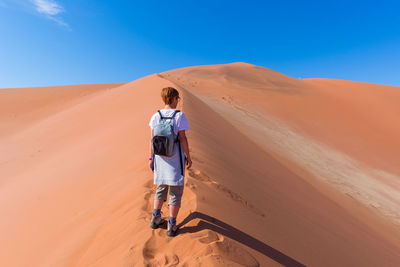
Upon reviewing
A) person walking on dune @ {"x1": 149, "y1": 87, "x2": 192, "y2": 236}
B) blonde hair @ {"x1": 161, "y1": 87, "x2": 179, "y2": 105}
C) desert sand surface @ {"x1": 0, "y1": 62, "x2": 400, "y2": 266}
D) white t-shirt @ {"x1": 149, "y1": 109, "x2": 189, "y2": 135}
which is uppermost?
blonde hair @ {"x1": 161, "y1": 87, "x2": 179, "y2": 105}

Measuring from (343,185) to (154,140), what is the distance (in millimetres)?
8932

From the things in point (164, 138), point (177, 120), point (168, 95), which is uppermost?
point (168, 95)

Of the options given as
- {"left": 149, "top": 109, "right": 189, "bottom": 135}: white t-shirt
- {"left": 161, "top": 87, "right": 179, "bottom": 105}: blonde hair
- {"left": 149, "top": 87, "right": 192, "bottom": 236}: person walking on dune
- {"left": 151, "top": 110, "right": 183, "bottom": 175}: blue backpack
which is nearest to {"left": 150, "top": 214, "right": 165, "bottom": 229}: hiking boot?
{"left": 149, "top": 87, "right": 192, "bottom": 236}: person walking on dune

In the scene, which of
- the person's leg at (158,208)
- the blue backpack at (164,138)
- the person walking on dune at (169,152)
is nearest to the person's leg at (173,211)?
the person walking on dune at (169,152)

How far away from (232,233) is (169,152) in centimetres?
100

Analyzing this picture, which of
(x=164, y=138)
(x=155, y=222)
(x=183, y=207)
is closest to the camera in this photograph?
(x=164, y=138)

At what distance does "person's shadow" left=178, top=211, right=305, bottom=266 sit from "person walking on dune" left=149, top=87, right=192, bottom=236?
0.65ft

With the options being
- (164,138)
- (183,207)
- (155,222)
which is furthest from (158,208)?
(164,138)

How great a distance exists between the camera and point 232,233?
2.36m

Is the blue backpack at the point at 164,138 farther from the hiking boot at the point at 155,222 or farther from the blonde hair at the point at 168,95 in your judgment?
the hiking boot at the point at 155,222

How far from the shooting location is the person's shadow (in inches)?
90.3

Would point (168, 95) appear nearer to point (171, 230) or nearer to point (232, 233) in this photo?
point (171, 230)

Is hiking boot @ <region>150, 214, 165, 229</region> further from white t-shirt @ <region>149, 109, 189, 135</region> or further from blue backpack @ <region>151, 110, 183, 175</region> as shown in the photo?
white t-shirt @ <region>149, 109, 189, 135</region>

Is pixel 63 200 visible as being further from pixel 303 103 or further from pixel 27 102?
pixel 27 102
